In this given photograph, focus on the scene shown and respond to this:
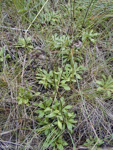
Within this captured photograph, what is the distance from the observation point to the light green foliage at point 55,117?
1.38 meters

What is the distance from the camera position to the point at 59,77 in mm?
1581

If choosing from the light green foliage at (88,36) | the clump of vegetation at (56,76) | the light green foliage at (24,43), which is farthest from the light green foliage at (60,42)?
the light green foliage at (24,43)

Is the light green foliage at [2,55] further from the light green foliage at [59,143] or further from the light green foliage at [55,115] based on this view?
the light green foliage at [59,143]

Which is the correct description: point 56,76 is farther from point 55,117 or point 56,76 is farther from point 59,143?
point 59,143

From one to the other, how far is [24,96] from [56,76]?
45 centimetres

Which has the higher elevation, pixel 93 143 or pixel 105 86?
pixel 105 86

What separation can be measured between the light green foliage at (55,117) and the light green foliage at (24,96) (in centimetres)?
14

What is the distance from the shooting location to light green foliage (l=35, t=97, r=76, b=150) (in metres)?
1.38

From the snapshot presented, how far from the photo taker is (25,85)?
1.58 meters

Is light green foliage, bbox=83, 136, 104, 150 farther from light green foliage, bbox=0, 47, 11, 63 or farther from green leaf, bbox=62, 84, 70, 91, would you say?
light green foliage, bbox=0, 47, 11, 63

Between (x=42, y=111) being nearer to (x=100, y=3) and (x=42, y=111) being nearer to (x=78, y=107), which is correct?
(x=78, y=107)

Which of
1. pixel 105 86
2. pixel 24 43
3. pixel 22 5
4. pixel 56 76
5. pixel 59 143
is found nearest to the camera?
pixel 59 143

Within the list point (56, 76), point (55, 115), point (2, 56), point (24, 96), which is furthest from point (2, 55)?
point (55, 115)

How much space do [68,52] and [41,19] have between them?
676 millimetres
